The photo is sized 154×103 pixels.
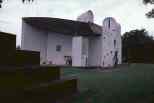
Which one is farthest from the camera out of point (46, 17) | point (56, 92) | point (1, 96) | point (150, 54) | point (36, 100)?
point (46, 17)

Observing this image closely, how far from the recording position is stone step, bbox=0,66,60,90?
5.66 meters

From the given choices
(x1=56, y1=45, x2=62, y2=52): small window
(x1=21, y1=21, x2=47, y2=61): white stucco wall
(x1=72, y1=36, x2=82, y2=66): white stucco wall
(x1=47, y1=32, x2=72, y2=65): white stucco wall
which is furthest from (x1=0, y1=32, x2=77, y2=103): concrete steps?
(x1=56, y1=45, x2=62, y2=52): small window

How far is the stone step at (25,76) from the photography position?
5660 millimetres

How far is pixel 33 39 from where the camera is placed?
30672 millimetres

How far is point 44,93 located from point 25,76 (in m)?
0.70

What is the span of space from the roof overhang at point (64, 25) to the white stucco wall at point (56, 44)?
3.55 ft

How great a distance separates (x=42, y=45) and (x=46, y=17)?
4.58 m

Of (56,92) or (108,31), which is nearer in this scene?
(56,92)

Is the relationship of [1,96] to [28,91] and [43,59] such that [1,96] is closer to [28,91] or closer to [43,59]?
[28,91]

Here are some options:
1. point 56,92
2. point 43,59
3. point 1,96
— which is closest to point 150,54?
point 56,92

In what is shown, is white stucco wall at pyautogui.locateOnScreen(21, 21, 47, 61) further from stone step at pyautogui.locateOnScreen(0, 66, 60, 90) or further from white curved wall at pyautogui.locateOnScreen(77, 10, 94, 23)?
stone step at pyautogui.locateOnScreen(0, 66, 60, 90)

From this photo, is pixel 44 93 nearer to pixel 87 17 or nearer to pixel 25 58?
pixel 25 58

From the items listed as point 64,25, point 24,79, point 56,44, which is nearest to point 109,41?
point 64,25

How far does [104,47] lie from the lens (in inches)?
1195
